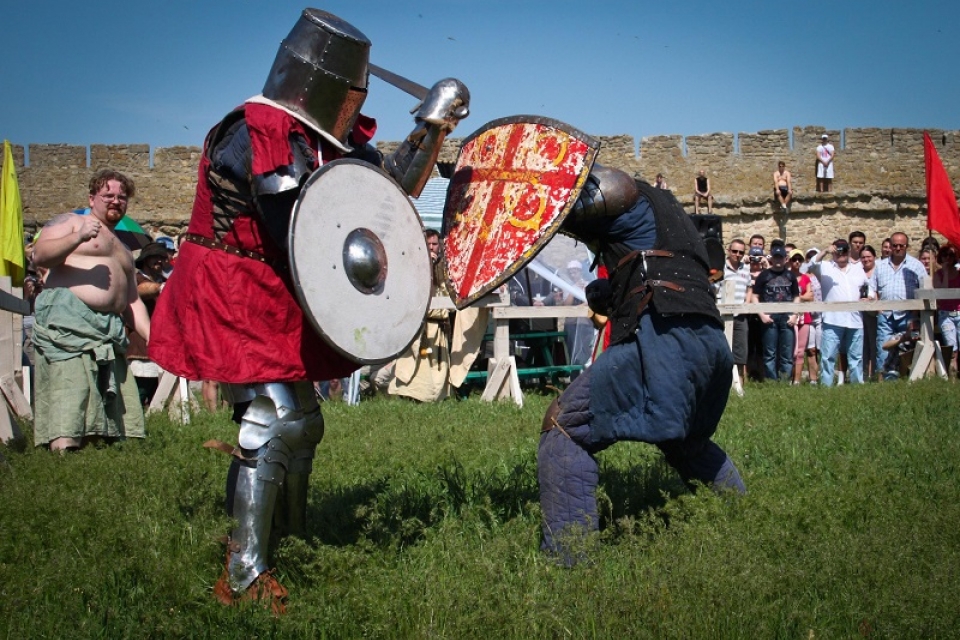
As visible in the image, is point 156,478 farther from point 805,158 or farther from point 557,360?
point 805,158

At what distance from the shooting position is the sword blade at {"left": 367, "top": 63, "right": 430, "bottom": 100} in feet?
12.5

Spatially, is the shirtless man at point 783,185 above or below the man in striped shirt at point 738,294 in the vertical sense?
above

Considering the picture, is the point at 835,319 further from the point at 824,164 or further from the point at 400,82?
the point at 824,164

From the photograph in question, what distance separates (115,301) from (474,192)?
3.22m

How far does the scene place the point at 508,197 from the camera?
3.61 meters

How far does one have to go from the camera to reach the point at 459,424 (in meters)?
7.04

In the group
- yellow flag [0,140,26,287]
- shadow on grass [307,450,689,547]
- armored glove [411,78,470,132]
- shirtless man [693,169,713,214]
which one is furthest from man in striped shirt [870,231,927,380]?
shirtless man [693,169,713,214]

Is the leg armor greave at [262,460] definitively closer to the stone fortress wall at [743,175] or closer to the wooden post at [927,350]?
the wooden post at [927,350]

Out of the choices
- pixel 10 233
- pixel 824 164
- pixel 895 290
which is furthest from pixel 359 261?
pixel 824 164

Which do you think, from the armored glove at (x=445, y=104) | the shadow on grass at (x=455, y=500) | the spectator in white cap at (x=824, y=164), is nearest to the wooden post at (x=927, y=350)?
the shadow on grass at (x=455, y=500)

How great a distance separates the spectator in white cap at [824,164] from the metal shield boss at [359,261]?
1854cm

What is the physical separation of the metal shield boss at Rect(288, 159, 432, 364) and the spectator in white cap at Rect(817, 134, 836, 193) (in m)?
18.5

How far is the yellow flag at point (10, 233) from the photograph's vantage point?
738 cm

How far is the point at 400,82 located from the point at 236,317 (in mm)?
1150
